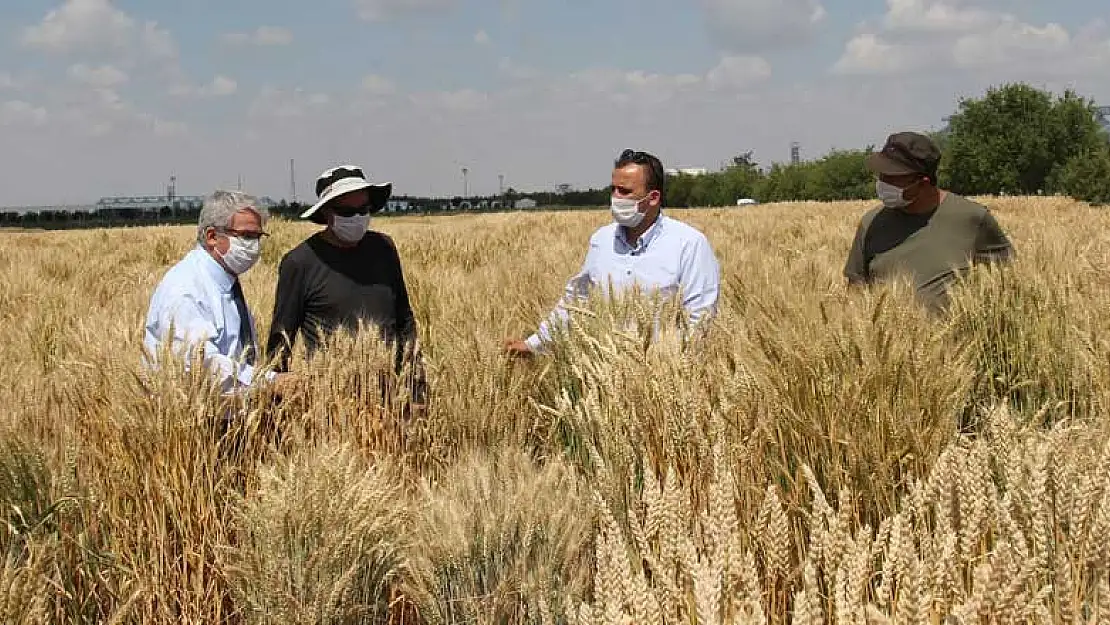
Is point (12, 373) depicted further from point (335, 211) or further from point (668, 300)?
point (668, 300)

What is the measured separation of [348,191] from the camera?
3.40 metres

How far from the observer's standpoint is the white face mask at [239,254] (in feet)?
9.71

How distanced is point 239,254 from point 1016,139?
7240cm

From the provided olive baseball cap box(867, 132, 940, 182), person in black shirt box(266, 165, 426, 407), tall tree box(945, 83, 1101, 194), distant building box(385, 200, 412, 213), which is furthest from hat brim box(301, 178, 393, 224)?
distant building box(385, 200, 412, 213)

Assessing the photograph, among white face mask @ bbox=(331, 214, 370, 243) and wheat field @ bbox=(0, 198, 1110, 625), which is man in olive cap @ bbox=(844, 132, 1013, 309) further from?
white face mask @ bbox=(331, 214, 370, 243)

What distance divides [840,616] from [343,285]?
2678 mm

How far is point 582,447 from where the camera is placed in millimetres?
2484

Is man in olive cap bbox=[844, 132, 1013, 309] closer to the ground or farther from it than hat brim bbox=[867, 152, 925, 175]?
closer to the ground

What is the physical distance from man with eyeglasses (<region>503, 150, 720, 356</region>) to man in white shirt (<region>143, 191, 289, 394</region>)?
1.12 metres

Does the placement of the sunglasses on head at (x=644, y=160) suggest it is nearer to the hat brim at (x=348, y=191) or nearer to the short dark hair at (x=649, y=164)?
the short dark hair at (x=649, y=164)

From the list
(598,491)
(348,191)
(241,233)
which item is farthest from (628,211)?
(598,491)

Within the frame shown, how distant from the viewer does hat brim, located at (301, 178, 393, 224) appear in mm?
3406

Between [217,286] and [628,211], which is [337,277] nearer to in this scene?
[217,286]

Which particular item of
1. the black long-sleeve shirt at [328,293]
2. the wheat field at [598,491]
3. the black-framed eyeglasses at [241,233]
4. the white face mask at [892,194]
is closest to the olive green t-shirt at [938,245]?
the white face mask at [892,194]
